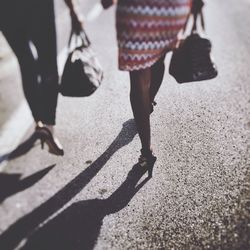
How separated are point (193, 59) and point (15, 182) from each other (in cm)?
166

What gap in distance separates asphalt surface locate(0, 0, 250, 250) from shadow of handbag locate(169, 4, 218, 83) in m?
0.68

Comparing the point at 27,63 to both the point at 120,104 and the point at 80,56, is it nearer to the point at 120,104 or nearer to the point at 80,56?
the point at 80,56

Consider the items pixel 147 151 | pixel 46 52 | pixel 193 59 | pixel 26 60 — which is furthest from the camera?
pixel 46 52

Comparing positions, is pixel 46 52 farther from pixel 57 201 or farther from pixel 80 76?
pixel 57 201

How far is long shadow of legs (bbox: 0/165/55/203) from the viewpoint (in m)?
2.92

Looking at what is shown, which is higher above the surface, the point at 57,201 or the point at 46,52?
the point at 46,52

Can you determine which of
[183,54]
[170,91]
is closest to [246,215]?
[183,54]

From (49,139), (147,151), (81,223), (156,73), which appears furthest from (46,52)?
(81,223)

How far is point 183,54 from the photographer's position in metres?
2.34

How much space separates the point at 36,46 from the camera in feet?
9.75

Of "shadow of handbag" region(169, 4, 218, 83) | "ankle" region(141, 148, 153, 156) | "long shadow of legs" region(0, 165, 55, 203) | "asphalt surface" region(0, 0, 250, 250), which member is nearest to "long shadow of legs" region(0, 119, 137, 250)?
"asphalt surface" region(0, 0, 250, 250)

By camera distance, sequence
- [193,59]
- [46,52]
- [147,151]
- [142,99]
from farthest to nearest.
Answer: [46,52]
[147,151]
[142,99]
[193,59]

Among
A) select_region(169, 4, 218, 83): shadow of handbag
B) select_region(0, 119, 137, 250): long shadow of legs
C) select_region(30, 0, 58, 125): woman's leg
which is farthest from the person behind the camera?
select_region(30, 0, 58, 125): woman's leg

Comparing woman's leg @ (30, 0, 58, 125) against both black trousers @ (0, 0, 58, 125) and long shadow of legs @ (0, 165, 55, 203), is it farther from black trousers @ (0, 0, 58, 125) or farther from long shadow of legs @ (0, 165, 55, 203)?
long shadow of legs @ (0, 165, 55, 203)
